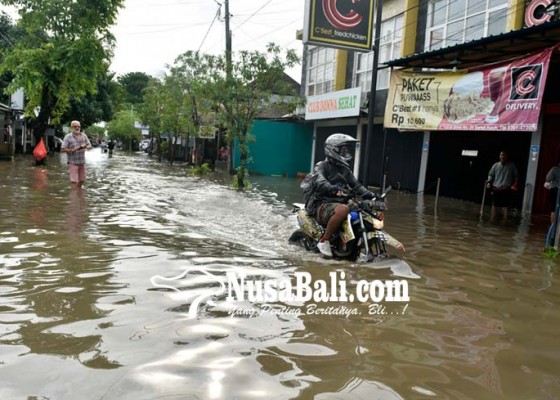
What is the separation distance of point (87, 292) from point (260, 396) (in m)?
2.43

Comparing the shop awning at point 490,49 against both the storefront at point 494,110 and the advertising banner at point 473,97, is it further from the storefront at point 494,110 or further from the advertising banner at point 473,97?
the advertising banner at point 473,97

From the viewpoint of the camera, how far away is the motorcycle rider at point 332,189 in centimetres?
660

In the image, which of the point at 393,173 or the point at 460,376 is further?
the point at 393,173

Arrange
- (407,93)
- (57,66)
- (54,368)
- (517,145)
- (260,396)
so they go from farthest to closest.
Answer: (57,66) < (517,145) < (407,93) < (54,368) < (260,396)

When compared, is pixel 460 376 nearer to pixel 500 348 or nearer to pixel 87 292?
pixel 500 348

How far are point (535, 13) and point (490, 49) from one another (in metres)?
4.01

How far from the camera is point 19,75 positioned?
1931 cm

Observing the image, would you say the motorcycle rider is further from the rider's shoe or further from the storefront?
the storefront

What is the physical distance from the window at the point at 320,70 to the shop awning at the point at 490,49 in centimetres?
1329

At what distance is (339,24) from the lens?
11.1 m

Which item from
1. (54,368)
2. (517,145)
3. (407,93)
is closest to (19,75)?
(407,93)

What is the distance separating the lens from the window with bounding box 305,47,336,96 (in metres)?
25.3

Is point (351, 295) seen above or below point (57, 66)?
below

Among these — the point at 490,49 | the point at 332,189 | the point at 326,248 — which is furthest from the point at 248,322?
the point at 490,49
